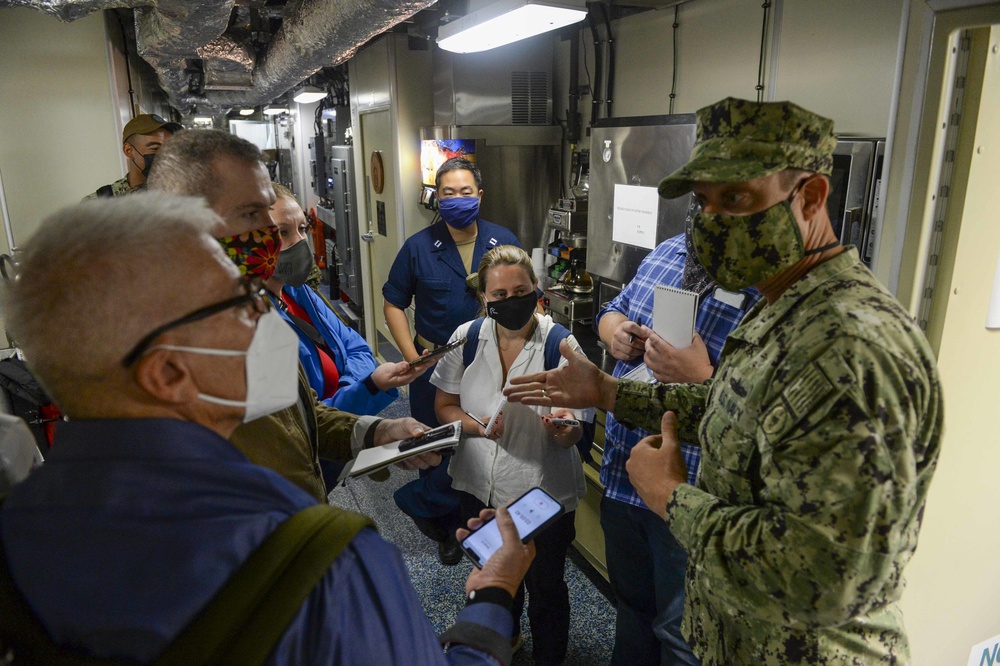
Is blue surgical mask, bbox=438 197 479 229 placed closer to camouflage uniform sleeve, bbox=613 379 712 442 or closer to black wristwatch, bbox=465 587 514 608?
camouflage uniform sleeve, bbox=613 379 712 442

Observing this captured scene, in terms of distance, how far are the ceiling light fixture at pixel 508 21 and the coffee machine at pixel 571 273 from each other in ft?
Result: 3.49

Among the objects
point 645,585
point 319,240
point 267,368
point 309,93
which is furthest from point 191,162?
point 319,240

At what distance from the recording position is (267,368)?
36.0 inches

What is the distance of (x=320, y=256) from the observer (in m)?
8.26

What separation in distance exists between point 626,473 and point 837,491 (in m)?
1.05

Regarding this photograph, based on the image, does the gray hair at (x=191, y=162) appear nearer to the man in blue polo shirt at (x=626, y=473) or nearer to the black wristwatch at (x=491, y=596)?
the black wristwatch at (x=491, y=596)

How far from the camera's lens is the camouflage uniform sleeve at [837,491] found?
3.04 ft

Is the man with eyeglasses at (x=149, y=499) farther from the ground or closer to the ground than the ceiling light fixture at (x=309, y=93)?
closer to the ground

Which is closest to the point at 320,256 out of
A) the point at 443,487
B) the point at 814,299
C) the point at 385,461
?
the point at 443,487

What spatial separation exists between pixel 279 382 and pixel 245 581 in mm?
355

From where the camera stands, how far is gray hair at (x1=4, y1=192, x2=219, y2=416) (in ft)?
2.24

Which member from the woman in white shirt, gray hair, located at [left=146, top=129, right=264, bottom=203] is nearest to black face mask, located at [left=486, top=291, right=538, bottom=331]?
the woman in white shirt

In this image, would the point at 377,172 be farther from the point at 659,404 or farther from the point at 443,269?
the point at 659,404

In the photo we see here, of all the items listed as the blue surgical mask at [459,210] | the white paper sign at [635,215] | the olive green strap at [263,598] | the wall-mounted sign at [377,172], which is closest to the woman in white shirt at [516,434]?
the white paper sign at [635,215]
